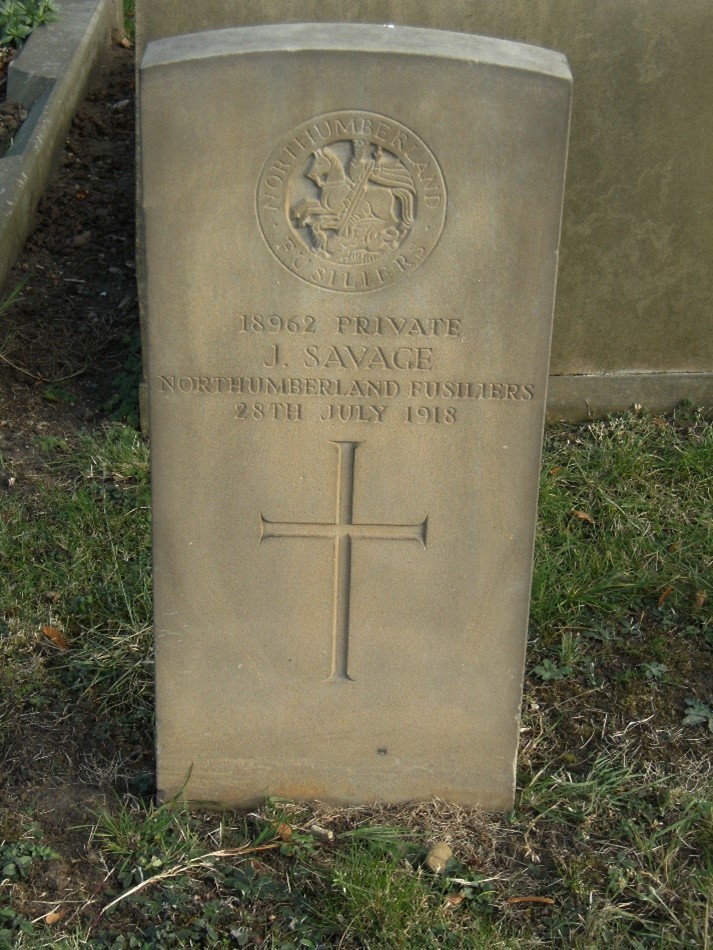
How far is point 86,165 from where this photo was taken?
6.54 m

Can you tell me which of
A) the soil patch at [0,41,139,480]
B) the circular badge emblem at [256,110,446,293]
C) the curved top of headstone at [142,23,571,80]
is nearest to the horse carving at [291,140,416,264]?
the circular badge emblem at [256,110,446,293]

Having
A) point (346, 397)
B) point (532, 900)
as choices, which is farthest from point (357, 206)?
point (532, 900)

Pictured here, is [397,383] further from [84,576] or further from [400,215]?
[84,576]

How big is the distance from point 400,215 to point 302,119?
288mm

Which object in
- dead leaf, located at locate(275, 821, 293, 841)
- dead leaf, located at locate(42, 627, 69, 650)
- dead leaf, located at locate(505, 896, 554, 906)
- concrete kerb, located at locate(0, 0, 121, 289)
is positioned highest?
concrete kerb, located at locate(0, 0, 121, 289)

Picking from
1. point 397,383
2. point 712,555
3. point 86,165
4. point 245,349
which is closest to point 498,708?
point 397,383

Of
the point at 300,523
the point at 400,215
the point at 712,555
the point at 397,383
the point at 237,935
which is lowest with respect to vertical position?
the point at 237,935

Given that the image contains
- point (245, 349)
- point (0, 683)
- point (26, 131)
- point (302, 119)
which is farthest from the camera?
point (26, 131)

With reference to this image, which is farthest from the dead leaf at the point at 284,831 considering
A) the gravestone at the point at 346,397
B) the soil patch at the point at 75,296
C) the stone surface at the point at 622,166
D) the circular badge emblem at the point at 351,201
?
the stone surface at the point at 622,166

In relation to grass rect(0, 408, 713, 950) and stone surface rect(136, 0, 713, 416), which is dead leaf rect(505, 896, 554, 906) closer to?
grass rect(0, 408, 713, 950)

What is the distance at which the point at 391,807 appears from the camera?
3217 millimetres

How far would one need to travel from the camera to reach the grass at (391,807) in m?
2.84

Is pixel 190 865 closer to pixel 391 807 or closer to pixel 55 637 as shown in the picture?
pixel 391 807

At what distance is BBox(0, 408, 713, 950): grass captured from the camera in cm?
284
